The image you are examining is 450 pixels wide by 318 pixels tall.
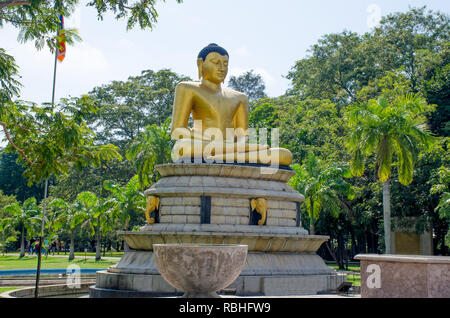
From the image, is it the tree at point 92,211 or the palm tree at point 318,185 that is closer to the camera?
the palm tree at point 318,185

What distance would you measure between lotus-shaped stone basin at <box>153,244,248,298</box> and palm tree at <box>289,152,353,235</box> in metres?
18.9

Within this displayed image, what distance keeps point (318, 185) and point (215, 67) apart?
1183cm

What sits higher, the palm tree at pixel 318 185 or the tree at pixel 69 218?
the palm tree at pixel 318 185

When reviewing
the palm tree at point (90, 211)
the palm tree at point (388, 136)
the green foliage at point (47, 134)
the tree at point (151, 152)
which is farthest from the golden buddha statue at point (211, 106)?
the palm tree at point (90, 211)

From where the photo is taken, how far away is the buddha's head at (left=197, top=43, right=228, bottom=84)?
15.4 m

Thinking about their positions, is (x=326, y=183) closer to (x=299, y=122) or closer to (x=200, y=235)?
(x=299, y=122)

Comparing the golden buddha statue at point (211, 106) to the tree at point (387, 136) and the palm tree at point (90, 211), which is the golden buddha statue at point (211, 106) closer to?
the tree at point (387, 136)

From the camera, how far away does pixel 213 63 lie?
607 inches

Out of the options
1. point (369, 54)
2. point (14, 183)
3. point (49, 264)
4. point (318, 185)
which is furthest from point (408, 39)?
point (14, 183)

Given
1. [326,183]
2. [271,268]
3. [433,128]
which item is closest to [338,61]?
[433,128]

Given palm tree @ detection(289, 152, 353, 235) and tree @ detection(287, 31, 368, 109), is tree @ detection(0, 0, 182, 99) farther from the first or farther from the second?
tree @ detection(287, 31, 368, 109)

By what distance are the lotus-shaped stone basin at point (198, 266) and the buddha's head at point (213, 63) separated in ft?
31.5

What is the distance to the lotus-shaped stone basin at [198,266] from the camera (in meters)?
6.37

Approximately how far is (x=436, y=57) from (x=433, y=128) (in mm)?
4412
